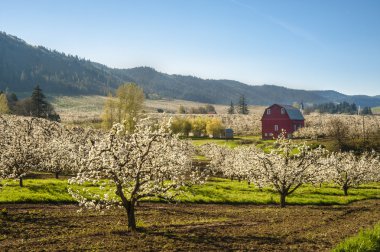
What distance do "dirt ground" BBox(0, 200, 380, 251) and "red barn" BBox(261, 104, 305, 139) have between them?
316 ft

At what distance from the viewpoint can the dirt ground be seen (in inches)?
902

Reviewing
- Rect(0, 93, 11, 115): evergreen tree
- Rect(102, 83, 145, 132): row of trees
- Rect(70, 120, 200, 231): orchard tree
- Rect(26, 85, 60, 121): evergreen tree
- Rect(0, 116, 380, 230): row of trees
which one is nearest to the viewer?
Rect(70, 120, 200, 231): orchard tree

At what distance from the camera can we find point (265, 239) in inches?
991

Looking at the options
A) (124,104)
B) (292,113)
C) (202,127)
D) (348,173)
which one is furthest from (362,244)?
(202,127)

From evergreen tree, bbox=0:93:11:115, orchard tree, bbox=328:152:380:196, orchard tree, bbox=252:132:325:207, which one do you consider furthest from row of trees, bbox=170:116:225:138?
orchard tree, bbox=252:132:325:207

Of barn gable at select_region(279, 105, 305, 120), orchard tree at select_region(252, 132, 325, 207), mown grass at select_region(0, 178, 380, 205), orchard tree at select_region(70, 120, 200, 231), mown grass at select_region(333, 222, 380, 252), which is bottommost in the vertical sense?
mown grass at select_region(0, 178, 380, 205)

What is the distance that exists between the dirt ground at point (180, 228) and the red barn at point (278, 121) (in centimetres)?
9627

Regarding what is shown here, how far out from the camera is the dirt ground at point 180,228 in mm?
22906

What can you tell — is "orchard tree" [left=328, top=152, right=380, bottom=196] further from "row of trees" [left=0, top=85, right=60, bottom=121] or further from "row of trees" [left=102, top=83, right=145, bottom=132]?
"row of trees" [left=0, top=85, right=60, bottom=121]

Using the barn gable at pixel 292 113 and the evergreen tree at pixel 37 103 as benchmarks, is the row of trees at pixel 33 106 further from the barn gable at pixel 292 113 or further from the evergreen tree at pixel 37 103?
the barn gable at pixel 292 113

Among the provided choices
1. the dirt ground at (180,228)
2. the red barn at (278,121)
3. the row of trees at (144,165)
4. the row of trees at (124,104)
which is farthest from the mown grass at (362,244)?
the red barn at (278,121)

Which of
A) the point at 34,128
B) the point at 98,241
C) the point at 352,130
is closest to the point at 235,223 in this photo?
the point at 98,241

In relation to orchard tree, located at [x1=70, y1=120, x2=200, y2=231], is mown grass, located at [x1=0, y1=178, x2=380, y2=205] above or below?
below

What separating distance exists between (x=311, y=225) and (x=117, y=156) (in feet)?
53.1
